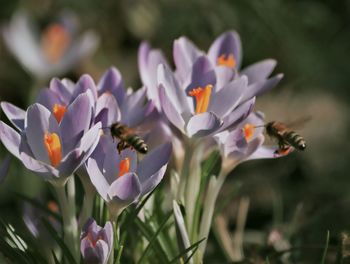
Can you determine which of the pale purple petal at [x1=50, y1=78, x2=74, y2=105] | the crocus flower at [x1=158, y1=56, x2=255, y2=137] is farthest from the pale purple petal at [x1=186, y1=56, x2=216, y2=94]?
the pale purple petal at [x1=50, y1=78, x2=74, y2=105]

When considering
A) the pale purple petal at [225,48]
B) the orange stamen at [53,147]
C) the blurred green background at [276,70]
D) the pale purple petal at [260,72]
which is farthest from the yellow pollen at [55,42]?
the orange stamen at [53,147]

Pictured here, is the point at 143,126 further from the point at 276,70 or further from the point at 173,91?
the point at 276,70

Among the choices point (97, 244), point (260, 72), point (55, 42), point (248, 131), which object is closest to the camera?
point (97, 244)

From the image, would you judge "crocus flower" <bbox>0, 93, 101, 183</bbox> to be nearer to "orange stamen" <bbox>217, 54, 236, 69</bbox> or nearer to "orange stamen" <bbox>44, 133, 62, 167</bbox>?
"orange stamen" <bbox>44, 133, 62, 167</bbox>

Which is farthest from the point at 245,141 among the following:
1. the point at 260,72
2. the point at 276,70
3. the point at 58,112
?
the point at 276,70

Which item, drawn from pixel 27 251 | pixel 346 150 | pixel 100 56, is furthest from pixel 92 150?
pixel 100 56

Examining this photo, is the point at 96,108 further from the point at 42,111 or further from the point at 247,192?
the point at 247,192
